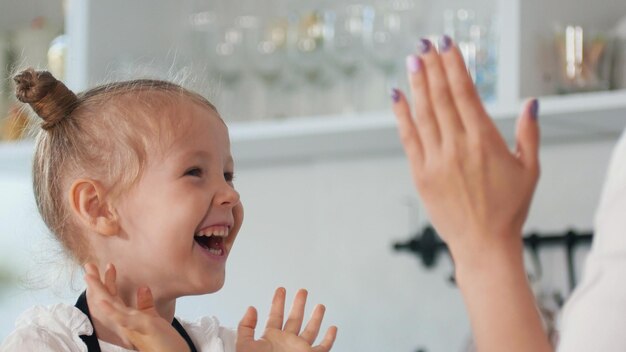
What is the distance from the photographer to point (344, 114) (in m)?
2.37

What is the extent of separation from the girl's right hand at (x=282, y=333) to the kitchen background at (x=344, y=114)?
96 centimetres

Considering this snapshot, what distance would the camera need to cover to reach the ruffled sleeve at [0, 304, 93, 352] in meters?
1.20

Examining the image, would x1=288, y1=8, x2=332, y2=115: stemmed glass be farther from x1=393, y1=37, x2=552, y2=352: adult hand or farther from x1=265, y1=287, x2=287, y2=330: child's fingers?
x1=393, y1=37, x2=552, y2=352: adult hand

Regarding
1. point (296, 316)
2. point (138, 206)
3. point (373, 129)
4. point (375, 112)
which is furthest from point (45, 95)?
point (375, 112)

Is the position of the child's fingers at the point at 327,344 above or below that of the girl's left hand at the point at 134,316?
below

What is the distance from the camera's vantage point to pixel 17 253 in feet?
9.64

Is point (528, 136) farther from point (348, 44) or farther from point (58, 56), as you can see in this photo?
point (58, 56)

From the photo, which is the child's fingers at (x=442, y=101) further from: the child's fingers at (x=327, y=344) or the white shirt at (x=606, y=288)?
the child's fingers at (x=327, y=344)

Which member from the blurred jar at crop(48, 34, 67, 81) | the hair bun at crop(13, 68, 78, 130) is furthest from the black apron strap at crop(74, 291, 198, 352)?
the blurred jar at crop(48, 34, 67, 81)

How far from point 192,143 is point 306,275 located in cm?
136

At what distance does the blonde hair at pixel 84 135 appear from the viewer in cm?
133

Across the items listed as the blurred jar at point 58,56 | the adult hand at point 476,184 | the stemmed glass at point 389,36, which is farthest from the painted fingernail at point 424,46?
the blurred jar at point 58,56

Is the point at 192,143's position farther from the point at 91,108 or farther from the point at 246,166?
the point at 246,166

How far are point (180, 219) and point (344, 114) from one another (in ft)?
3.69
